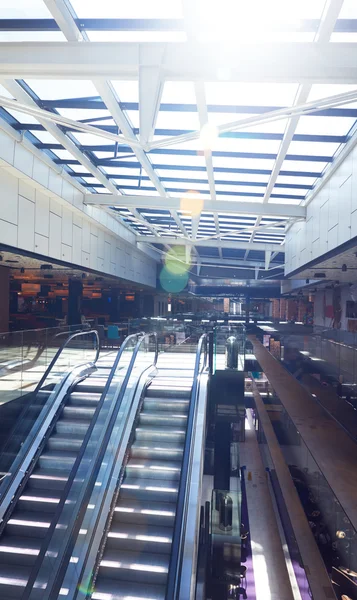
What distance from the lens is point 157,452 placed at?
5.28 meters

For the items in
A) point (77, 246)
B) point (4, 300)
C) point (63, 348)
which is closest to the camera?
point (63, 348)

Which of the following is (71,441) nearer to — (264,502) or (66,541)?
(66,541)

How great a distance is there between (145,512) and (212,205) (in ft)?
23.6

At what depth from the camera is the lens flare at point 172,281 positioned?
22.8 metres

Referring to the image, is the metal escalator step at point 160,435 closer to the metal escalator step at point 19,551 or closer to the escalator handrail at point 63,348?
the escalator handrail at point 63,348

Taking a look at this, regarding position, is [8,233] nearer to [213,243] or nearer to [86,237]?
[86,237]

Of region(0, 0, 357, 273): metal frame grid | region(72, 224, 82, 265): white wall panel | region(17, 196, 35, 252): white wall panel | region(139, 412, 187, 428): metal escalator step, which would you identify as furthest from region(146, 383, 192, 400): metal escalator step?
region(72, 224, 82, 265): white wall panel

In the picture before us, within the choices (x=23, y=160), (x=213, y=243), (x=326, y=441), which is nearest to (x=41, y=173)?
(x=23, y=160)

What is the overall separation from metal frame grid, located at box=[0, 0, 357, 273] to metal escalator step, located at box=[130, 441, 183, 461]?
404cm

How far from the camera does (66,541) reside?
356cm

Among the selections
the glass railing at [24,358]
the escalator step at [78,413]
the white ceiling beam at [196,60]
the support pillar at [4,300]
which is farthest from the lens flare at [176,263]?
the white ceiling beam at [196,60]

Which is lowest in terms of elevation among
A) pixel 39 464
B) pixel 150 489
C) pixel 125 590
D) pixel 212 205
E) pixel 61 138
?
pixel 125 590

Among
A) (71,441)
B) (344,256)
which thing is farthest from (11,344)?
(344,256)

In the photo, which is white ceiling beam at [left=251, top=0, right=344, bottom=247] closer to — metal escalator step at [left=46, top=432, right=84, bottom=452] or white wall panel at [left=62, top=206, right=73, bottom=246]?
white wall panel at [left=62, top=206, right=73, bottom=246]
